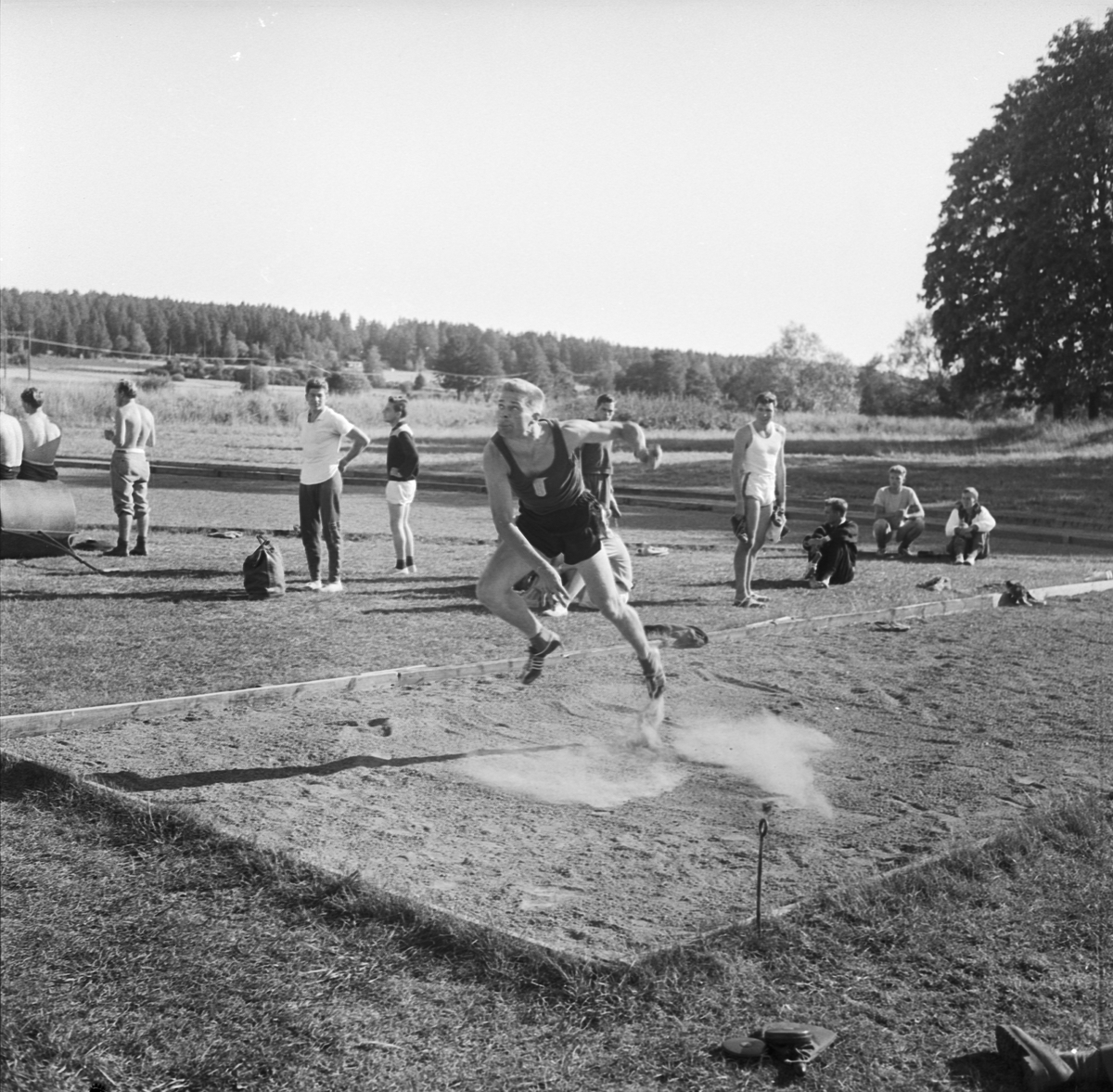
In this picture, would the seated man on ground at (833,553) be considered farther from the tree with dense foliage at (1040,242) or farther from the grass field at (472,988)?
the tree with dense foliage at (1040,242)

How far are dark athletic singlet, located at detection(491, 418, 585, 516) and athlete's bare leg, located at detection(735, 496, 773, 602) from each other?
4966 mm

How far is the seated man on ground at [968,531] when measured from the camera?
52.5ft

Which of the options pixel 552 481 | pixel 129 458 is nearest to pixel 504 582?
pixel 552 481

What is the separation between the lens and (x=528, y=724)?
755cm

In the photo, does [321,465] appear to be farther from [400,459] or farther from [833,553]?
[833,553]

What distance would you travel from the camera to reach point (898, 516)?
17.0 m

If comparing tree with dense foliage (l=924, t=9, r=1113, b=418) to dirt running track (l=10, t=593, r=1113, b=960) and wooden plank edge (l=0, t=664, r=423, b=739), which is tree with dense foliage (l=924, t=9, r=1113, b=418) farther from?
wooden plank edge (l=0, t=664, r=423, b=739)

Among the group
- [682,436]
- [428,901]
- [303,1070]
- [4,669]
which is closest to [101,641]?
[4,669]

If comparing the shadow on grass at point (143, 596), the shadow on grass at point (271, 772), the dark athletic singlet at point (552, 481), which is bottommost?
the shadow on grass at point (143, 596)

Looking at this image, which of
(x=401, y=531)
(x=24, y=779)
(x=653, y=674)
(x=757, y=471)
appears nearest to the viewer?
(x=24, y=779)

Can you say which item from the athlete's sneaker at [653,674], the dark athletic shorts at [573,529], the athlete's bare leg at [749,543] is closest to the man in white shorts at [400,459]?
the athlete's bare leg at [749,543]

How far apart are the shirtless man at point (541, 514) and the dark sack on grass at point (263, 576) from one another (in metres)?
5.57

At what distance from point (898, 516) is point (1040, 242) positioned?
1304cm

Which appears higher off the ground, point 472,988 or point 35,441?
point 35,441
